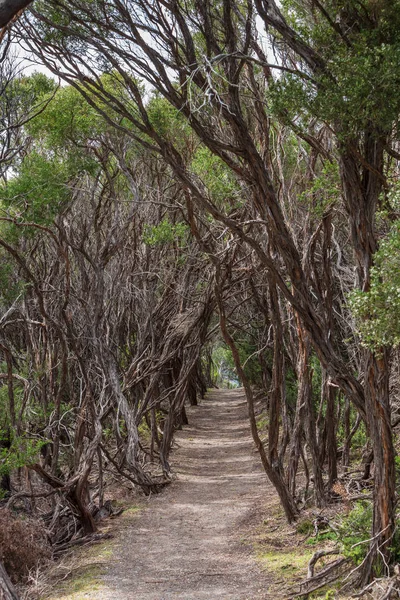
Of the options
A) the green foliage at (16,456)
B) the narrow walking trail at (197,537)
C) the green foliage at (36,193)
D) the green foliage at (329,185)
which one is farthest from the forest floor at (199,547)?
the green foliage at (36,193)

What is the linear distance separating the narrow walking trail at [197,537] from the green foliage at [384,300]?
3655mm

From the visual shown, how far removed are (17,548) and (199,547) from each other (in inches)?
95.4

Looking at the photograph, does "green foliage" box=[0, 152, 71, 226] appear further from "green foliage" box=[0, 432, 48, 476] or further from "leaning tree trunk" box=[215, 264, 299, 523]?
"green foliage" box=[0, 432, 48, 476]

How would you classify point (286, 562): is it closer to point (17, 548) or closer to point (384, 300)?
point (17, 548)

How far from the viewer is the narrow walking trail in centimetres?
770

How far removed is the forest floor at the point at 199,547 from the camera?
25.2 ft

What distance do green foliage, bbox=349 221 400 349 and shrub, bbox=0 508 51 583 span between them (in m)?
6.20

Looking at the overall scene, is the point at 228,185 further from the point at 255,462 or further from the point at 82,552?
the point at 255,462

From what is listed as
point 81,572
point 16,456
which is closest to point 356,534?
point 81,572

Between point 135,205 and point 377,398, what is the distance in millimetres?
8145

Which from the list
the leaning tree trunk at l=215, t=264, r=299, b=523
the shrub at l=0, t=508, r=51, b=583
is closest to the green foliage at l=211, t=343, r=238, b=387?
the leaning tree trunk at l=215, t=264, r=299, b=523

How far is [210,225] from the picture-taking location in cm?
1295

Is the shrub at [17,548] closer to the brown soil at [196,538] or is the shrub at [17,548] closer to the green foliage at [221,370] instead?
the brown soil at [196,538]

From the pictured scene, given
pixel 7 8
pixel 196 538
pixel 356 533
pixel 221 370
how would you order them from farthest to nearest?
pixel 221 370
pixel 196 538
pixel 356 533
pixel 7 8
